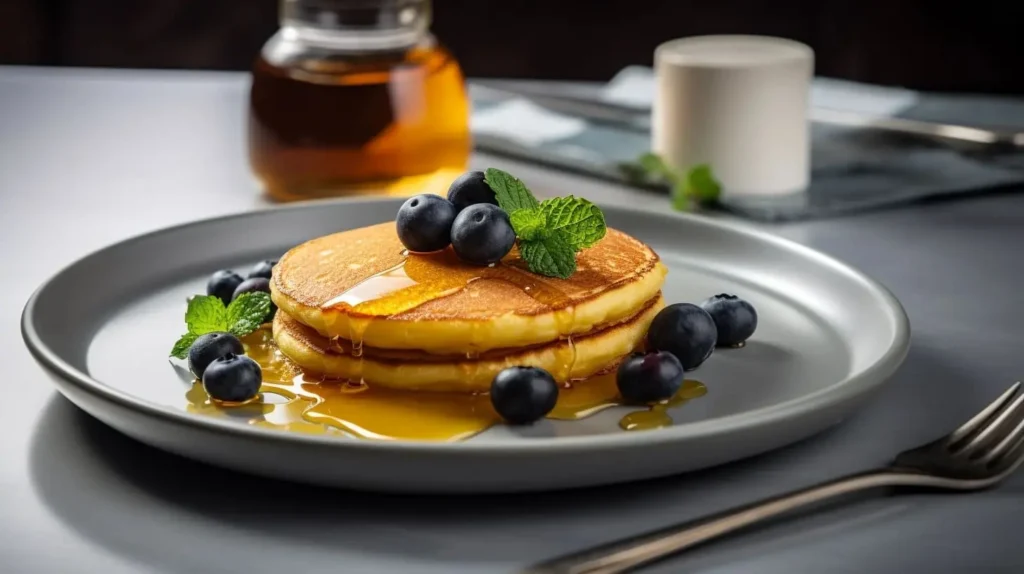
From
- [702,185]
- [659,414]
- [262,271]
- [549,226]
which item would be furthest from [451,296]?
[702,185]

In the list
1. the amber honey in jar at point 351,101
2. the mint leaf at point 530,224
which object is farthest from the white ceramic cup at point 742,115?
the mint leaf at point 530,224

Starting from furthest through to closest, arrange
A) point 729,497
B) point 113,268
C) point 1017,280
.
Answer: point 1017,280
point 113,268
point 729,497

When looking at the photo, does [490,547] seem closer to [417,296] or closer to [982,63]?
[417,296]

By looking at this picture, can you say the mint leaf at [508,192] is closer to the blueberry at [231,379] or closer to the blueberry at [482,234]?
the blueberry at [482,234]

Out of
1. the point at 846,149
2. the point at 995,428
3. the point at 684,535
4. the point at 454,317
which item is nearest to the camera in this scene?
the point at 684,535

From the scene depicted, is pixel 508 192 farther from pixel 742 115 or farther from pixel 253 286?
pixel 742 115

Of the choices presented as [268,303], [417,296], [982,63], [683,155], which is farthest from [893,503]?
[982,63]

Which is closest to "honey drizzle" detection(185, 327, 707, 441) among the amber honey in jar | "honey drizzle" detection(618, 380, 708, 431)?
"honey drizzle" detection(618, 380, 708, 431)
